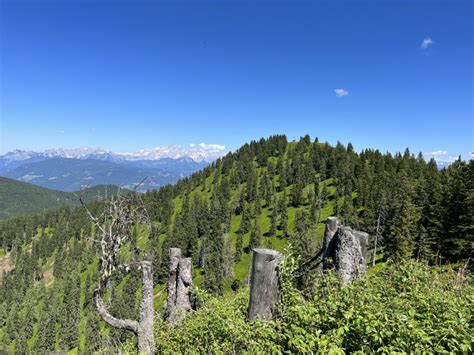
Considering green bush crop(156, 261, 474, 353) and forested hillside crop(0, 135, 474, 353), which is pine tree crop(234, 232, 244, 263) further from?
green bush crop(156, 261, 474, 353)

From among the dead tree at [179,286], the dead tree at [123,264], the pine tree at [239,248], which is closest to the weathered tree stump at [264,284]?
the dead tree at [123,264]

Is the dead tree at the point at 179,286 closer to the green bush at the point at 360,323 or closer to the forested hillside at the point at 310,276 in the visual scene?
the forested hillside at the point at 310,276

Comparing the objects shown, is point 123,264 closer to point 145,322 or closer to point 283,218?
point 145,322

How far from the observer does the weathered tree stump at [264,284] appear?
346 inches

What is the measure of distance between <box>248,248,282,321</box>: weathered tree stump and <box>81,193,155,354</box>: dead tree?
22.6 feet

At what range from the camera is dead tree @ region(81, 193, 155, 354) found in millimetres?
14148

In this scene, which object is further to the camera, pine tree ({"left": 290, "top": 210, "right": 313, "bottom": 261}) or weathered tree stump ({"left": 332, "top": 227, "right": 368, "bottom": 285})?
pine tree ({"left": 290, "top": 210, "right": 313, "bottom": 261})

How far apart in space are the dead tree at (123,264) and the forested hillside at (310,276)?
69 cm

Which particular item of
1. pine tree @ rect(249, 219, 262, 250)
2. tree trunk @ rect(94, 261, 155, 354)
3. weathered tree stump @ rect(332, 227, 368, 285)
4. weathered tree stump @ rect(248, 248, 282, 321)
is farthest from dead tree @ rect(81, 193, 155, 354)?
pine tree @ rect(249, 219, 262, 250)

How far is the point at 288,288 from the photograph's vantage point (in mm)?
8875

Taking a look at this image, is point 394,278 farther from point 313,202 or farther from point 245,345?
point 313,202

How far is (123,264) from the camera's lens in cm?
1462

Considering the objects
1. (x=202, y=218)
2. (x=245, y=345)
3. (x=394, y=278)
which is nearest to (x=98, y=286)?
(x=245, y=345)

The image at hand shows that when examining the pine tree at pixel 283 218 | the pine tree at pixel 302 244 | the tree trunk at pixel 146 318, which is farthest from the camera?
the pine tree at pixel 283 218
